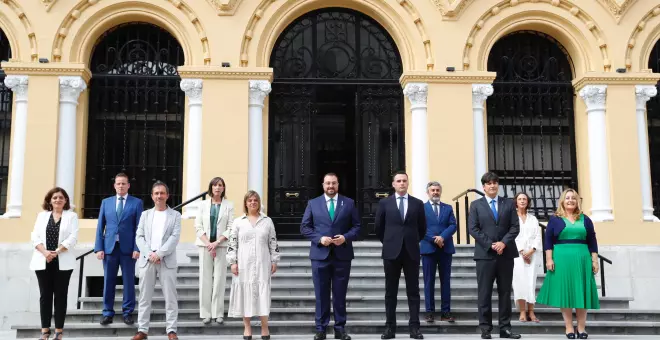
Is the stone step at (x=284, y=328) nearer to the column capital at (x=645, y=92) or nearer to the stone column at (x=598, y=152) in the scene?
the stone column at (x=598, y=152)

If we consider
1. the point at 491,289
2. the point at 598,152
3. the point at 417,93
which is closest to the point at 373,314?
the point at 491,289

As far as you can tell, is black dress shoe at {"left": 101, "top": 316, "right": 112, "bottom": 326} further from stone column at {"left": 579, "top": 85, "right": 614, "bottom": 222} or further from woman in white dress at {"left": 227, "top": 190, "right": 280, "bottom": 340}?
stone column at {"left": 579, "top": 85, "right": 614, "bottom": 222}

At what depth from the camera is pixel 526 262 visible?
9516mm

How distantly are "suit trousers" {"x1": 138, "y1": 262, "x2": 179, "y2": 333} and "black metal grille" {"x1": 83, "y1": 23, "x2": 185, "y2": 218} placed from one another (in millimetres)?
4971

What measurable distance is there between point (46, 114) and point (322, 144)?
5062 mm

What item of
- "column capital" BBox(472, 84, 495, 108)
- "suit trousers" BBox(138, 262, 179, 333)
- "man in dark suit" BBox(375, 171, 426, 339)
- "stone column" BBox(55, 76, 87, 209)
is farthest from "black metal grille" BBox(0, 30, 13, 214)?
"column capital" BBox(472, 84, 495, 108)

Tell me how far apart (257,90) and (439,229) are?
5.05m

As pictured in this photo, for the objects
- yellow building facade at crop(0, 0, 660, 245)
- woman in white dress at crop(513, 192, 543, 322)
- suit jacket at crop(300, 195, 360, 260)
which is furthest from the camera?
yellow building facade at crop(0, 0, 660, 245)

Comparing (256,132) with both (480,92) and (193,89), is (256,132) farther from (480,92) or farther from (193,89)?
(480,92)

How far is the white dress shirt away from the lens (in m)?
8.40

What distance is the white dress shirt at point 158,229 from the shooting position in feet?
27.6

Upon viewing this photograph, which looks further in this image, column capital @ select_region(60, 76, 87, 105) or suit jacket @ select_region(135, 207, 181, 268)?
column capital @ select_region(60, 76, 87, 105)

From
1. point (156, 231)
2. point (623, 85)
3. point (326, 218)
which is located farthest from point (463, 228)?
point (156, 231)

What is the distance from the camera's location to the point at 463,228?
12914 mm
